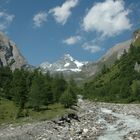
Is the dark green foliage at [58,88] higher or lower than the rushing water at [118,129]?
higher

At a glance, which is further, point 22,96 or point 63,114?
point 22,96

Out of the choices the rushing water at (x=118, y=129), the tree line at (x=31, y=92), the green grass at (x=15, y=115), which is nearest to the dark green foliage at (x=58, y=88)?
the tree line at (x=31, y=92)

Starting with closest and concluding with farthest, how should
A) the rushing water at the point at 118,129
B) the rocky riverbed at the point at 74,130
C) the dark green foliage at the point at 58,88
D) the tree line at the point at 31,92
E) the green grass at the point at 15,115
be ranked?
the rocky riverbed at the point at 74,130 → the rushing water at the point at 118,129 → the green grass at the point at 15,115 → the tree line at the point at 31,92 → the dark green foliage at the point at 58,88

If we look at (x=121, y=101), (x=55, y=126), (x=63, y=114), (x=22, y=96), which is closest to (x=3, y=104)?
(x=22, y=96)

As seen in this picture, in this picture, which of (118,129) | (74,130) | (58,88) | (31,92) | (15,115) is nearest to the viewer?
(74,130)

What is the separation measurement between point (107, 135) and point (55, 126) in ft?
32.5

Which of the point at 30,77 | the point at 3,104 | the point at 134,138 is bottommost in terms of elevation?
the point at 134,138

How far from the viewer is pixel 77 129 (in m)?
77.5

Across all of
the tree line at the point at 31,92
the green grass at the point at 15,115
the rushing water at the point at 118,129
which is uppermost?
the tree line at the point at 31,92

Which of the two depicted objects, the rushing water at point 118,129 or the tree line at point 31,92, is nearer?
the rushing water at point 118,129

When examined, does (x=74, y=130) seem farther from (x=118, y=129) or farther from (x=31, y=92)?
(x=31, y=92)

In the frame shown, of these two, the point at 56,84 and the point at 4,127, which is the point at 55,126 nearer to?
the point at 4,127

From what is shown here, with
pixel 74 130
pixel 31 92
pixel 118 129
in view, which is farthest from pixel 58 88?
pixel 74 130

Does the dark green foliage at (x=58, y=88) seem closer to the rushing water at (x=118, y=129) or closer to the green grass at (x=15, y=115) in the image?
the green grass at (x=15, y=115)
